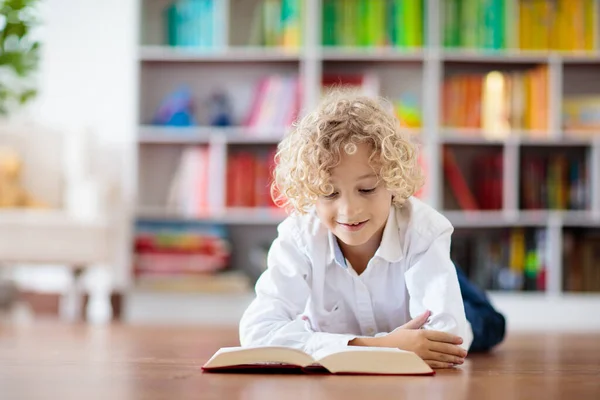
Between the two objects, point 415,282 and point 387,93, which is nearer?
point 415,282

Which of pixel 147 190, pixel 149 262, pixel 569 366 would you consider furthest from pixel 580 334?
pixel 147 190

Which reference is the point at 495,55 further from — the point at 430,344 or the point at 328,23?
the point at 430,344

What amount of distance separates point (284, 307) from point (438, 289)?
0.29 metres

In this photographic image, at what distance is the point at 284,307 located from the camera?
175 centimetres

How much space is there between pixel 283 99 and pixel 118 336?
5.93 ft

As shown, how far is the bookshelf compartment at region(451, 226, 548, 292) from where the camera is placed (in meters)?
4.16

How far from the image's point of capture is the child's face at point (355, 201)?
1627mm

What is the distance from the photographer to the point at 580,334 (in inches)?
122

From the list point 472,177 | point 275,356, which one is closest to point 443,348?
point 275,356

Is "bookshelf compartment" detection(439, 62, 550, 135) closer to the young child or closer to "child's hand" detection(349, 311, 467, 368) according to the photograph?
the young child

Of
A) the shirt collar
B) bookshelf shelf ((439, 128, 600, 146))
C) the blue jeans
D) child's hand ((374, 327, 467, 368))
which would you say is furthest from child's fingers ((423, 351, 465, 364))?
bookshelf shelf ((439, 128, 600, 146))

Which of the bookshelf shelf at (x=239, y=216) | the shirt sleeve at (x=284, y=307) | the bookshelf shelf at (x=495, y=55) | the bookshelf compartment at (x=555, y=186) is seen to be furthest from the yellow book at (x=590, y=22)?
the shirt sleeve at (x=284, y=307)

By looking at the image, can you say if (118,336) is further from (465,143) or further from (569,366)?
(465,143)

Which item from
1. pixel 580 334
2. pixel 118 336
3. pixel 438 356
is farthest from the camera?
pixel 580 334
